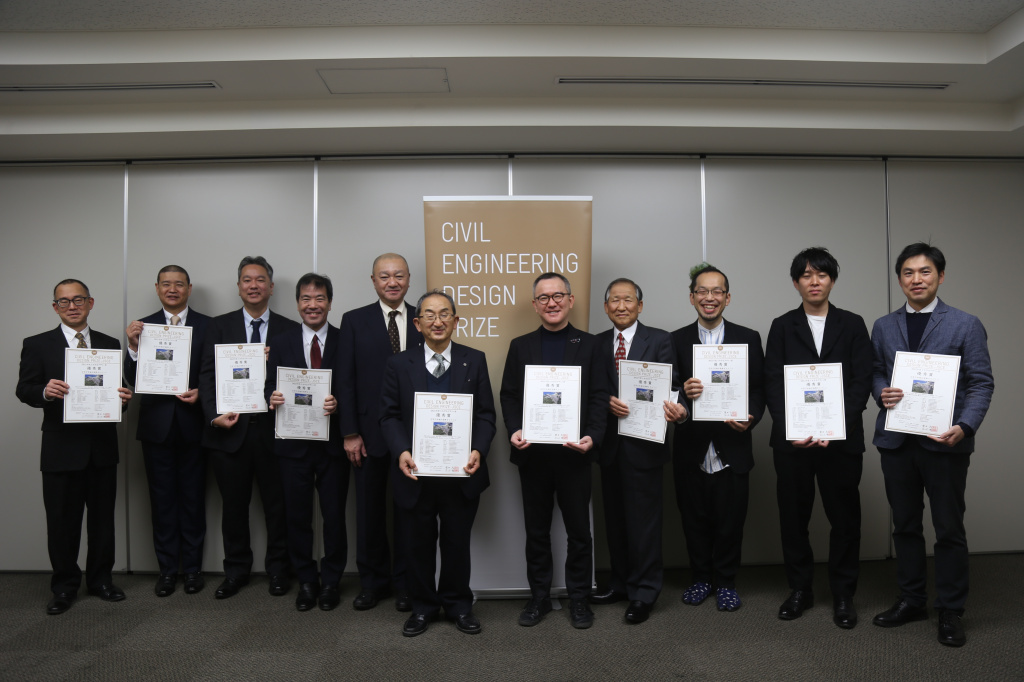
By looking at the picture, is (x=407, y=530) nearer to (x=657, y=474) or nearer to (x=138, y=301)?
(x=657, y=474)

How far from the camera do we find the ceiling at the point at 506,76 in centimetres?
345

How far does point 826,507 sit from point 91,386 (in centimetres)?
435

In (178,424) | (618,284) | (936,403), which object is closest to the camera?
(936,403)

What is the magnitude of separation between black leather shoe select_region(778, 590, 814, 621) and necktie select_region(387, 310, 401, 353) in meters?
2.69

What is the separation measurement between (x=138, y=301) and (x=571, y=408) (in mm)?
3502

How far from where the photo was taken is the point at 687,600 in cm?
371

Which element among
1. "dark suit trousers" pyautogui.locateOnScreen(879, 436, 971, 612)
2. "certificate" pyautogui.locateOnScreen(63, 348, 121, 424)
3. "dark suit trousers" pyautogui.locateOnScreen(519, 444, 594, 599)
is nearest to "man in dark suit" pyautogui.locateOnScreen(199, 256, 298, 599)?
"certificate" pyautogui.locateOnScreen(63, 348, 121, 424)

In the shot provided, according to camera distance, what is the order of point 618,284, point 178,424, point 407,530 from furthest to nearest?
point 178,424 → point 618,284 → point 407,530

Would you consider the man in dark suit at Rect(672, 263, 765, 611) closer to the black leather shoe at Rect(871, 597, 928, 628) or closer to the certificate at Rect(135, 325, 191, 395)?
the black leather shoe at Rect(871, 597, 928, 628)

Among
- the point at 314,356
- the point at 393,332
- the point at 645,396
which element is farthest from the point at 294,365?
the point at 645,396

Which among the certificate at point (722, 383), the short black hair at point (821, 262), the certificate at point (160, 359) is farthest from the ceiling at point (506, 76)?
the certificate at point (722, 383)

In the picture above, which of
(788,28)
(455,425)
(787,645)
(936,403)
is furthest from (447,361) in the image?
(788,28)

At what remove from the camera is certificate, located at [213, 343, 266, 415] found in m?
3.78

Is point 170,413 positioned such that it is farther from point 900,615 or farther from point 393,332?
point 900,615
